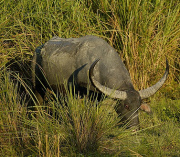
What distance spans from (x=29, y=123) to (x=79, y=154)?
0.66 metres

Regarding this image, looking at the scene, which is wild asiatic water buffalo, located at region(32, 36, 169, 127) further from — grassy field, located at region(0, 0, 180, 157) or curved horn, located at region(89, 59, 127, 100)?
grassy field, located at region(0, 0, 180, 157)

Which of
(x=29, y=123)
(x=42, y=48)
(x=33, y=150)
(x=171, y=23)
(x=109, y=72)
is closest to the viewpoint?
(x=33, y=150)

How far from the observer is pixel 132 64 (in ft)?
22.0

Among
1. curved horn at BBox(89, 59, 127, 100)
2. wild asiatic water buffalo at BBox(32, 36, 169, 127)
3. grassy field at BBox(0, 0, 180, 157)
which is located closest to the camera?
curved horn at BBox(89, 59, 127, 100)

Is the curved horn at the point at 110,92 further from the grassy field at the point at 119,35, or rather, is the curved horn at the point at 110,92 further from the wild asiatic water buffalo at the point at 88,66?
the grassy field at the point at 119,35

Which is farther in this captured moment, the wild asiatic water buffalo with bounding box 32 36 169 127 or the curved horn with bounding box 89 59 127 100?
the wild asiatic water buffalo with bounding box 32 36 169 127

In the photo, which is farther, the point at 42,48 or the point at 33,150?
the point at 42,48

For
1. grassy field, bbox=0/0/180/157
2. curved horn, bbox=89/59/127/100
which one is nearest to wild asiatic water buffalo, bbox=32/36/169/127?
curved horn, bbox=89/59/127/100

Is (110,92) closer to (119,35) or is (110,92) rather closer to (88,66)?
(88,66)

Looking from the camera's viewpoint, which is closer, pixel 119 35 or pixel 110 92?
pixel 110 92

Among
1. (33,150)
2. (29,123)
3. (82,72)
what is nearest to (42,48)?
(82,72)

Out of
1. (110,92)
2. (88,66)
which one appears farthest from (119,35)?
(110,92)

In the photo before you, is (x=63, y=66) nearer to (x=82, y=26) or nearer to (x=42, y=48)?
(x=42, y=48)

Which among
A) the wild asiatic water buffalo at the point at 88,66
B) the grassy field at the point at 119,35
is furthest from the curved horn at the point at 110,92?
the grassy field at the point at 119,35
